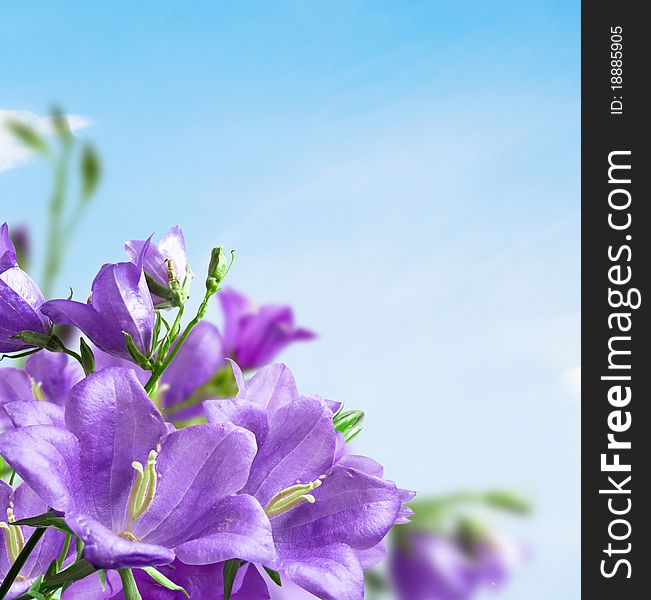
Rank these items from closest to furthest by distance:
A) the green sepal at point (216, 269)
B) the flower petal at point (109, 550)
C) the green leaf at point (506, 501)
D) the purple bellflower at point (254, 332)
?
the flower petal at point (109, 550) → the green sepal at point (216, 269) → the green leaf at point (506, 501) → the purple bellflower at point (254, 332)

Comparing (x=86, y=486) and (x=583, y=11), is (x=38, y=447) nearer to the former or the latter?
(x=86, y=486)

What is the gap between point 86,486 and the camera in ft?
0.94

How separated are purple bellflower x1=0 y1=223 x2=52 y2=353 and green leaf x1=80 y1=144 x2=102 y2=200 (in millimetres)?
333

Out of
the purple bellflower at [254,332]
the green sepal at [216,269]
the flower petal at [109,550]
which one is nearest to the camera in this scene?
the flower petal at [109,550]

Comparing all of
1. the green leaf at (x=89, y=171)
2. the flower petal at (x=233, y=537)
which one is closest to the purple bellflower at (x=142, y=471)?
the flower petal at (x=233, y=537)

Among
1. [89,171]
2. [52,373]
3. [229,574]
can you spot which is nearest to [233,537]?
[229,574]

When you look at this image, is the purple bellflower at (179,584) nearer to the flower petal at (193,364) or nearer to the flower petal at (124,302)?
the flower petal at (124,302)

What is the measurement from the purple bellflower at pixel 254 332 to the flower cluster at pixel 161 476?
24 cm

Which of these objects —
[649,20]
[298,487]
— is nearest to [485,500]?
[298,487]

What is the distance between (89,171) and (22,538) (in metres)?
0.39

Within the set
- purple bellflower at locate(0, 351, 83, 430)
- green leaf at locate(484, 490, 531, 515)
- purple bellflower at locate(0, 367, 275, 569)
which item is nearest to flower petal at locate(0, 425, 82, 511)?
purple bellflower at locate(0, 367, 275, 569)

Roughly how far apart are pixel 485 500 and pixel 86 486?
9.4 inches

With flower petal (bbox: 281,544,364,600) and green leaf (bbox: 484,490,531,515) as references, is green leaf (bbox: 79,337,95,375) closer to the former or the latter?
flower petal (bbox: 281,544,364,600)

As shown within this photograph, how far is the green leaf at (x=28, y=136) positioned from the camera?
2.23ft
